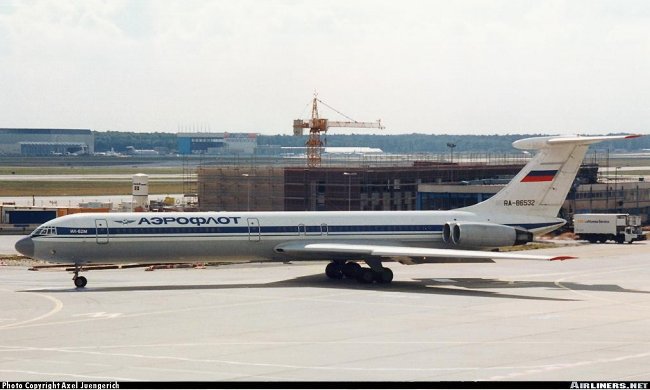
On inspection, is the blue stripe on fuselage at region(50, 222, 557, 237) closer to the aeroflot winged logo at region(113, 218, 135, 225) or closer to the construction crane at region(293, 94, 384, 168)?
the aeroflot winged logo at region(113, 218, 135, 225)

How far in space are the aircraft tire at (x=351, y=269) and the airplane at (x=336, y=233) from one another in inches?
2.1

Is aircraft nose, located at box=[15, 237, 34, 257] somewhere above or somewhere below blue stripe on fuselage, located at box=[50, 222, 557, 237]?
below

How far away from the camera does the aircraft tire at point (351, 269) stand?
151 ft

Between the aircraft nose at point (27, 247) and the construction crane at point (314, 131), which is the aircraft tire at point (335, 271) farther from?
the construction crane at point (314, 131)

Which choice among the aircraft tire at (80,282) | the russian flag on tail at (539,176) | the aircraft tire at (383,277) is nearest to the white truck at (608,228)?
the russian flag on tail at (539,176)

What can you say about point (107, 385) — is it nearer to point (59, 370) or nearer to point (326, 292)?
point (59, 370)

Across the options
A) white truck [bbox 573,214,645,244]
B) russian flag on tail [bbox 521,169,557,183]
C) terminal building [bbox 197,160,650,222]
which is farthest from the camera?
terminal building [bbox 197,160,650,222]

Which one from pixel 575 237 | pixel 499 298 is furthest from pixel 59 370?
pixel 575 237

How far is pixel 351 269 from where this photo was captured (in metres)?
46.2

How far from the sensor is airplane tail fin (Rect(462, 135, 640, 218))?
47.8 m

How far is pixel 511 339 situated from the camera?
29062 mm

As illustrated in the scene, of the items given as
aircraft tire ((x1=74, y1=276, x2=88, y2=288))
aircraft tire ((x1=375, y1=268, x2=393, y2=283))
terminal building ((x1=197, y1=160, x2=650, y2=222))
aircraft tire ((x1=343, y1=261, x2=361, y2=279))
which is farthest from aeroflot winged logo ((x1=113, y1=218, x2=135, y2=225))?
terminal building ((x1=197, y1=160, x2=650, y2=222))

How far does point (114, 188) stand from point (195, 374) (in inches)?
4783

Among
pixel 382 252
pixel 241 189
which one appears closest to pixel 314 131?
pixel 241 189
